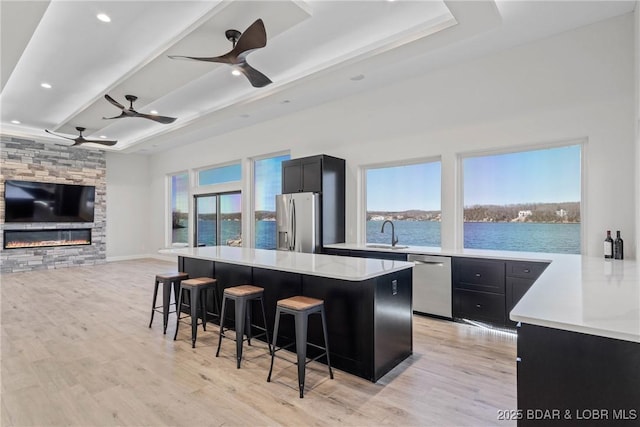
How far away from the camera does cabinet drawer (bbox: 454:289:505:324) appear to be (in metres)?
3.71

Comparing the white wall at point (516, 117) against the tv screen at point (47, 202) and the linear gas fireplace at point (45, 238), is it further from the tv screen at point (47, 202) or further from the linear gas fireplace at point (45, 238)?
the linear gas fireplace at point (45, 238)

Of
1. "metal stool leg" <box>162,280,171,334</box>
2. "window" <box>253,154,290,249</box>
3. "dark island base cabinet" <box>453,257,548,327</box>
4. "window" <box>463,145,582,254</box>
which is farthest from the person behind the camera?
"window" <box>253,154,290,249</box>

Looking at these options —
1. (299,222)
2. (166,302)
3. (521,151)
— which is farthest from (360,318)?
(521,151)

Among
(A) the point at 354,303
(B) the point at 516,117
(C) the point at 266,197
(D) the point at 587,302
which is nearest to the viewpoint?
(D) the point at 587,302

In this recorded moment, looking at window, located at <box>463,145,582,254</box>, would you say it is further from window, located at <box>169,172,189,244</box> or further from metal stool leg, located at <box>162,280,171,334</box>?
window, located at <box>169,172,189,244</box>

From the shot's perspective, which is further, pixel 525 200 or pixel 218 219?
pixel 218 219

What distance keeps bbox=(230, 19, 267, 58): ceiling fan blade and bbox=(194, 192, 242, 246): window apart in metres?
4.94

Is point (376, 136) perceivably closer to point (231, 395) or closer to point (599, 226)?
point (599, 226)

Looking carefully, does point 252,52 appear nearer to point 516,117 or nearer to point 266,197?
point 516,117

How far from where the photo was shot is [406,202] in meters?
5.29

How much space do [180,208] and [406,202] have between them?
23.8ft

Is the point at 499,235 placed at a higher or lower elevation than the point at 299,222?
lower

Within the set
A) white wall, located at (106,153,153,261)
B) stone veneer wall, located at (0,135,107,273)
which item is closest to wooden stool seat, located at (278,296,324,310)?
stone veneer wall, located at (0,135,107,273)

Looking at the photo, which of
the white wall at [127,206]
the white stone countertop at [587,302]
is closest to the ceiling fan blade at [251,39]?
the white stone countertop at [587,302]
